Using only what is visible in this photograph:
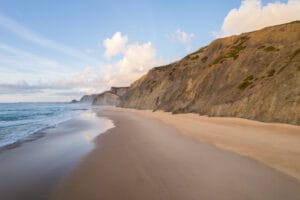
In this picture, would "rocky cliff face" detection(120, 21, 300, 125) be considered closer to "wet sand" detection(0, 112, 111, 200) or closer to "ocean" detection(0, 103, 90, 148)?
"wet sand" detection(0, 112, 111, 200)

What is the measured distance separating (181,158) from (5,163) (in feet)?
23.7

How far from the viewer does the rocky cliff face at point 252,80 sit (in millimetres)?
22766

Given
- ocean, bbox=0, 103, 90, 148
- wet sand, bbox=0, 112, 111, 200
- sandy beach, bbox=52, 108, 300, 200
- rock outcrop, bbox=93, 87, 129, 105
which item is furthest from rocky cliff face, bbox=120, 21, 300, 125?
rock outcrop, bbox=93, 87, 129, 105

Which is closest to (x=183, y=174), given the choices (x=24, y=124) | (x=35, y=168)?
(x=35, y=168)

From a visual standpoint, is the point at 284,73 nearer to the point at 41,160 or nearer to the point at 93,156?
the point at 93,156

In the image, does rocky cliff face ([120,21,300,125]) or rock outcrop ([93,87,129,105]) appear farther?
rock outcrop ([93,87,129,105])

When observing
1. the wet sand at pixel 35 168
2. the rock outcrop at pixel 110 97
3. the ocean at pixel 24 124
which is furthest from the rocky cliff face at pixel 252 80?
the rock outcrop at pixel 110 97

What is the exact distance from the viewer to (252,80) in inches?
1220

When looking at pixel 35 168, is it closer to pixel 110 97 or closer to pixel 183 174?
pixel 183 174

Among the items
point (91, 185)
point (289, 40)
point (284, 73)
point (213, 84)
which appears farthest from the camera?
point (213, 84)

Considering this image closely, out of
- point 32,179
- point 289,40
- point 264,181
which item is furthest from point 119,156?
point 289,40

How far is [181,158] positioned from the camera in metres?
11.2

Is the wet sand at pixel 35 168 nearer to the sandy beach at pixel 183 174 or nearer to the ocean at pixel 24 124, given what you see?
the sandy beach at pixel 183 174

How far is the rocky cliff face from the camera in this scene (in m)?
22.8
